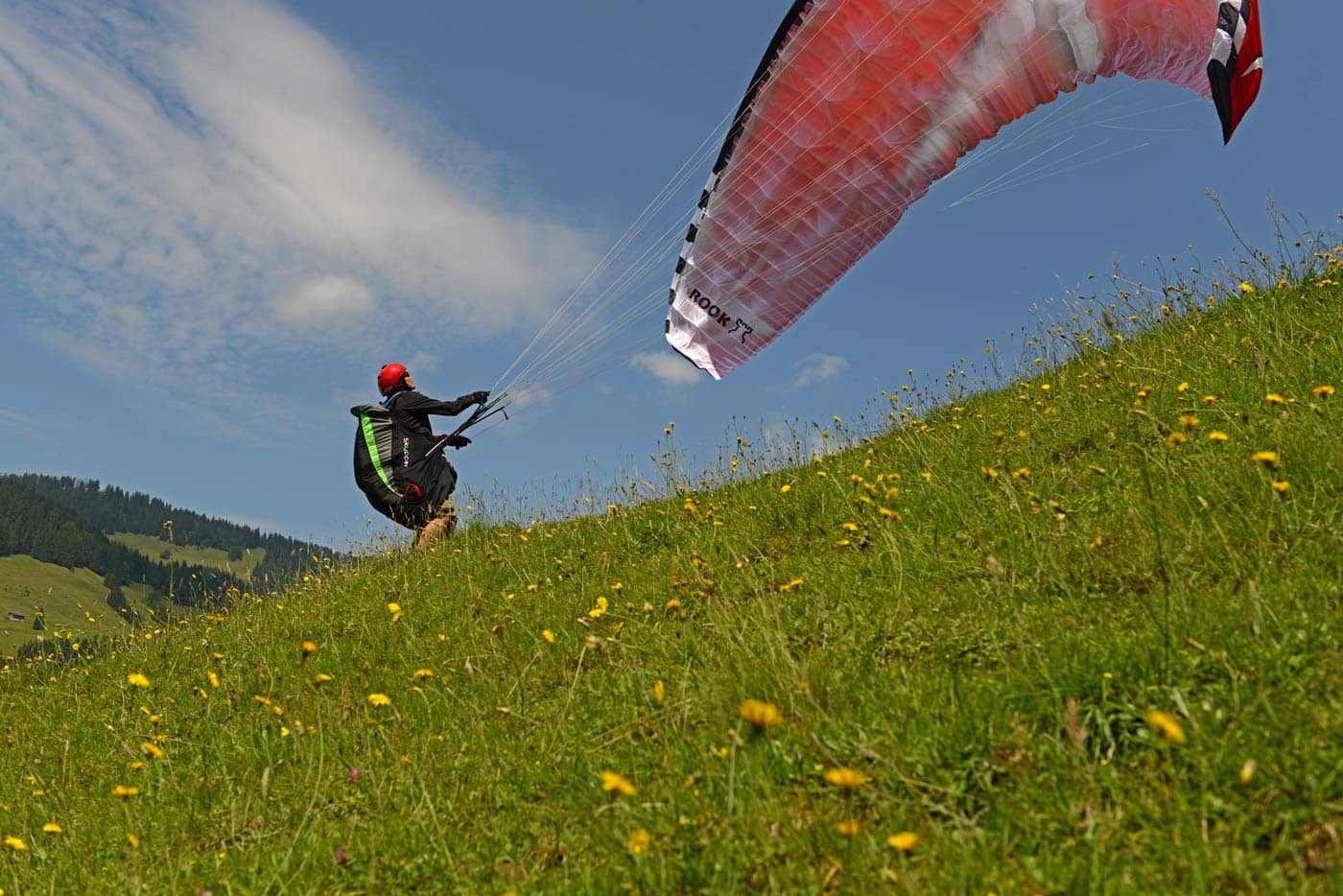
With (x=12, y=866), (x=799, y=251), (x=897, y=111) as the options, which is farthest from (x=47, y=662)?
(x=897, y=111)

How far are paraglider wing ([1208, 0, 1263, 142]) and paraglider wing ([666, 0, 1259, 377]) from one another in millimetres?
25

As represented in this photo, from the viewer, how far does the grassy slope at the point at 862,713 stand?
2299 millimetres

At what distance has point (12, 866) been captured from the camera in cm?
398

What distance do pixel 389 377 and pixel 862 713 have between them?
986 cm

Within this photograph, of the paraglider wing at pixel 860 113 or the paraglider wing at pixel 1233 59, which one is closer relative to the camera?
the paraglider wing at pixel 1233 59

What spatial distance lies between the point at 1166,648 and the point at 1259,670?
0.92 ft

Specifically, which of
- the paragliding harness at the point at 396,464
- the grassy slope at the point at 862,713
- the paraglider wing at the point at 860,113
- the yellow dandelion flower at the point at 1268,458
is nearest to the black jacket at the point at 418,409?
the paragliding harness at the point at 396,464

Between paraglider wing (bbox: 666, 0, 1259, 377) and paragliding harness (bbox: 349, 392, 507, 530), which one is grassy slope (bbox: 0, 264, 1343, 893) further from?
paragliding harness (bbox: 349, 392, 507, 530)

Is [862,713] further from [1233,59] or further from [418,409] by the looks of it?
[418,409]

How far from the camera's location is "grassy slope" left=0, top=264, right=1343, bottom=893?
230 cm

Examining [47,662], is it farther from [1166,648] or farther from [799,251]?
[1166,648]

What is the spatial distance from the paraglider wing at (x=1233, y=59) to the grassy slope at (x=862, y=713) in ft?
5.84

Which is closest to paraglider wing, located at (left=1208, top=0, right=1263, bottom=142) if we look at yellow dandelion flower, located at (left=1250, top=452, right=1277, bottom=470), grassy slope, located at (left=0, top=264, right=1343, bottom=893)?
grassy slope, located at (left=0, top=264, right=1343, bottom=893)

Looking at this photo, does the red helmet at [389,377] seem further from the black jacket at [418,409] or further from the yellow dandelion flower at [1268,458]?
the yellow dandelion flower at [1268,458]
